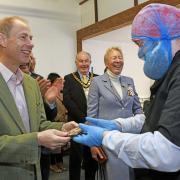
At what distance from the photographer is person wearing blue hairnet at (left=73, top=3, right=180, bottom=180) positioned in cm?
105

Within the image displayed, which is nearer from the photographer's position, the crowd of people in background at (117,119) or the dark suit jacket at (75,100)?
the crowd of people in background at (117,119)

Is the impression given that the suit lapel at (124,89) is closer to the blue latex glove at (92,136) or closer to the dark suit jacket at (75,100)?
the dark suit jacket at (75,100)

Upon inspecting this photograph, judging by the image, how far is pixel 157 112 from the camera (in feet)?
3.86

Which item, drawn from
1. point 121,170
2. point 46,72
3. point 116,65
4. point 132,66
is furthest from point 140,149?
point 132,66

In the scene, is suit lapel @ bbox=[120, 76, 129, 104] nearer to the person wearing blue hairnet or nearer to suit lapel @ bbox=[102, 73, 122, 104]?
suit lapel @ bbox=[102, 73, 122, 104]

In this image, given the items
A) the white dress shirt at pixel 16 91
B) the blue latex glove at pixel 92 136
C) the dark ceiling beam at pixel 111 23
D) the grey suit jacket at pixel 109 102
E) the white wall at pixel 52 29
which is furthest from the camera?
the white wall at pixel 52 29

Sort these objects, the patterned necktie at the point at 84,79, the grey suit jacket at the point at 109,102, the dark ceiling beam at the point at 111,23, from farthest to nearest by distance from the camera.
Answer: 1. the dark ceiling beam at the point at 111,23
2. the patterned necktie at the point at 84,79
3. the grey suit jacket at the point at 109,102

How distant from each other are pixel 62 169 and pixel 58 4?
309 centimetres

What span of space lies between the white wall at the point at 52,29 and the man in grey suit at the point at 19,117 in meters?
3.88

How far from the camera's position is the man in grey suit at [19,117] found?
142 centimetres

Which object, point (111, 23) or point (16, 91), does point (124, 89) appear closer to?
point (16, 91)

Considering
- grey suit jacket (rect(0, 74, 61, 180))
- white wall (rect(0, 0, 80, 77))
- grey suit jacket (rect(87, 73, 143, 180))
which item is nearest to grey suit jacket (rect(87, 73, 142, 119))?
grey suit jacket (rect(87, 73, 143, 180))

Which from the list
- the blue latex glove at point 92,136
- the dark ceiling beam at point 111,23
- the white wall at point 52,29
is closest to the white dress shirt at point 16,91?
the blue latex glove at point 92,136

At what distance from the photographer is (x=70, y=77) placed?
128 inches
